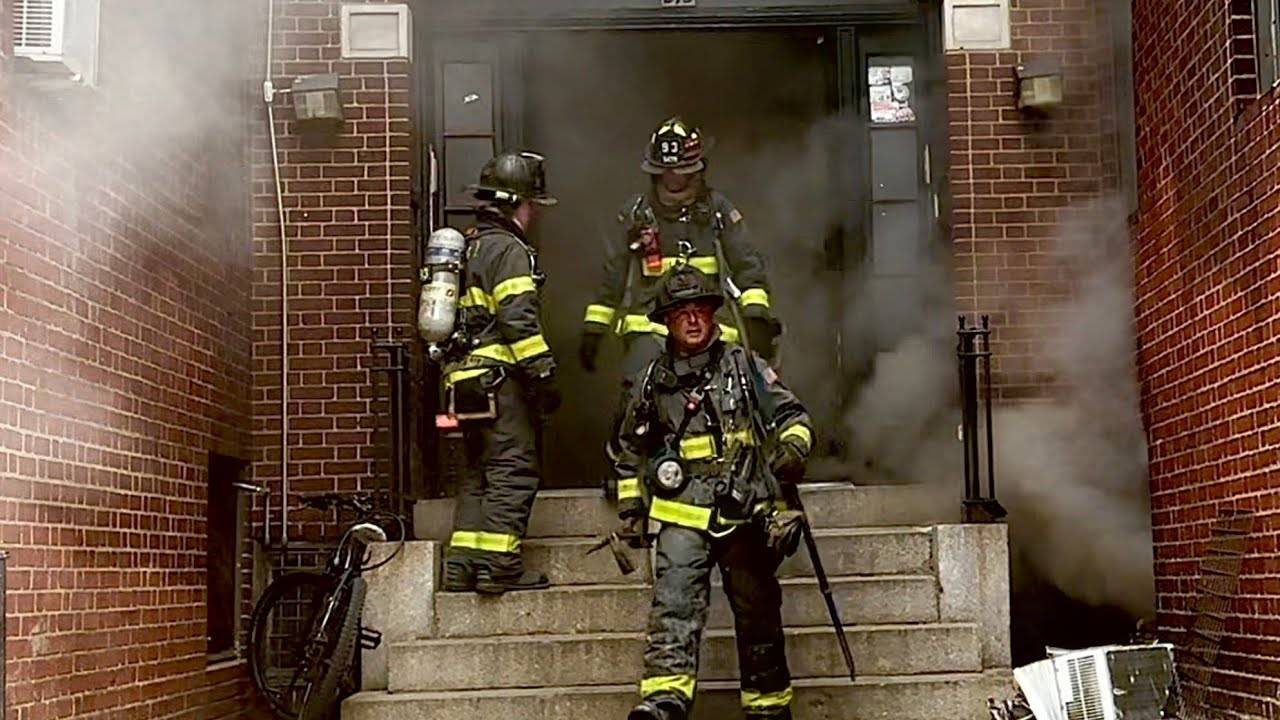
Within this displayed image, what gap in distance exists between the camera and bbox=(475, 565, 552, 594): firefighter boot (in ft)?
25.2

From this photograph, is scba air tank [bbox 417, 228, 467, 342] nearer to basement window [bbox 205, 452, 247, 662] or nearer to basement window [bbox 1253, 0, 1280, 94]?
basement window [bbox 205, 452, 247, 662]

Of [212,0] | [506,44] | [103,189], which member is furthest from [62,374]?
[506,44]

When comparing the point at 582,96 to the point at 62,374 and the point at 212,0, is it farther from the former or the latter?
the point at 62,374

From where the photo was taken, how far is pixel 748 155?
1034 cm

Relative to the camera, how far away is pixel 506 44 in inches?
376

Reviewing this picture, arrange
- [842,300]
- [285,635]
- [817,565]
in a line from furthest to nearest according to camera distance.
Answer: [842,300]
[285,635]
[817,565]

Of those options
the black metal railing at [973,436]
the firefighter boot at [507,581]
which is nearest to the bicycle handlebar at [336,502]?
the firefighter boot at [507,581]

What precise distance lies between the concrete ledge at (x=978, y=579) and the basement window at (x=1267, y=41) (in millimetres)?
2331

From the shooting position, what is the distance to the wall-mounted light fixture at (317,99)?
8.77m

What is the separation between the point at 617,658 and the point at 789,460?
1469mm

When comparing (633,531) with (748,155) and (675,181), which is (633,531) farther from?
(748,155)

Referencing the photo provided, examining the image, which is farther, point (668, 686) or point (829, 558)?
point (829, 558)

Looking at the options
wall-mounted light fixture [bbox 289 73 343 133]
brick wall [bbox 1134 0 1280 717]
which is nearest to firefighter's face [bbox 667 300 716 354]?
brick wall [bbox 1134 0 1280 717]

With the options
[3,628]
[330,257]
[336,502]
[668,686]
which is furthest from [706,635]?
[3,628]
